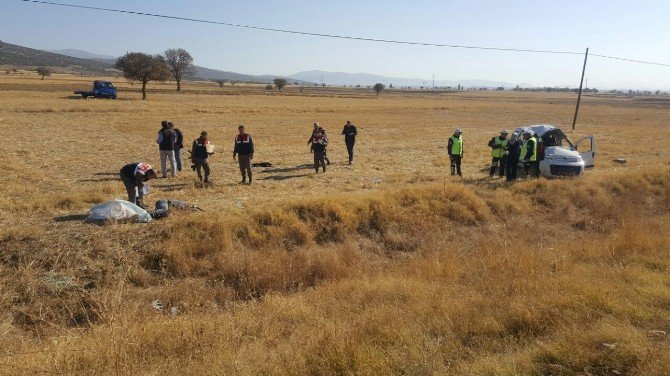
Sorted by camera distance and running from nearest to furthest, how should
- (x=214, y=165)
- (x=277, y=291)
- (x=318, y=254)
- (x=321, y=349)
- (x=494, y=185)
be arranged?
(x=321, y=349) < (x=277, y=291) < (x=318, y=254) < (x=494, y=185) < (x=214, y=165)

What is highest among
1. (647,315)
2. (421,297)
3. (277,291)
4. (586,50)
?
(586,50)

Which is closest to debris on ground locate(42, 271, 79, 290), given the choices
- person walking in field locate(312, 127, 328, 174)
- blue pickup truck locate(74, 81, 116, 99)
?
person walking in field locate(312, 127, 328, 174)

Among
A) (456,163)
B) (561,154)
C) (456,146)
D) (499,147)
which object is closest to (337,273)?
(456,146)

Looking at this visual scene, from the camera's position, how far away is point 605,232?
11375 millimetres

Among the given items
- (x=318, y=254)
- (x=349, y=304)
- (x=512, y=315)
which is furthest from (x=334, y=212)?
(x=512, y=315)

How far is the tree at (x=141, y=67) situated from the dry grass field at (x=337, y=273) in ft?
152

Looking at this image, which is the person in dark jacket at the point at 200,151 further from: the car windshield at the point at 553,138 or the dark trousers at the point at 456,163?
the car windshield at the point at 553,138

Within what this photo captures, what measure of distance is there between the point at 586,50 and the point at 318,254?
117ft

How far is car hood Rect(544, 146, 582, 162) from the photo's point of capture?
51.0 ft

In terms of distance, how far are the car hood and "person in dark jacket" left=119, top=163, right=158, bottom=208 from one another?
1221 cm

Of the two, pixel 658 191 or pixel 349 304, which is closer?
pixel 349 304

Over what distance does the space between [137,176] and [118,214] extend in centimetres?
86

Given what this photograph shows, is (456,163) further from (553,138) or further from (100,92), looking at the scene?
(100,92)

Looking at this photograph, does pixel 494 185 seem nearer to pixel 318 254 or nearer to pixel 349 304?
pixel 318 254
